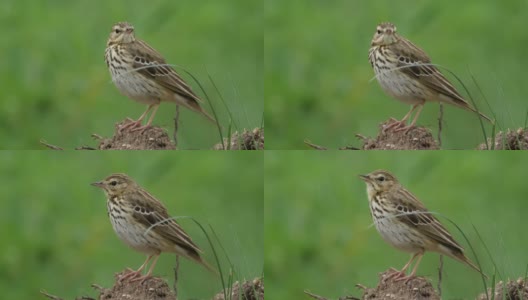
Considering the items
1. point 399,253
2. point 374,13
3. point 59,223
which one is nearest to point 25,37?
point 59,223

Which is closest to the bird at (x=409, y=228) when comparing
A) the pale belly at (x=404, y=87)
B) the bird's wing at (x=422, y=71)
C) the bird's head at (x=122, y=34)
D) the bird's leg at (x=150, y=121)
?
the pale belly at (x=404, y=87)

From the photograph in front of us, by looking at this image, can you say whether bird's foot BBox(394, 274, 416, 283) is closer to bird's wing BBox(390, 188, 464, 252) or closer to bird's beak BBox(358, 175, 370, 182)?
bird's wing BBox(390, 188, 464, 252)

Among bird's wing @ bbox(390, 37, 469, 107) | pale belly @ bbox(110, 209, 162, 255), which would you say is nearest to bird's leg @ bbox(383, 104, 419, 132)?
bird's wing @ bbox(390, 37, 469, 107)

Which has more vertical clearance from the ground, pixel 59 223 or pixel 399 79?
pixel 399 79

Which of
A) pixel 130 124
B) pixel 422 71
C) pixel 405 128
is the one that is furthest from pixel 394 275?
pixel 130 124

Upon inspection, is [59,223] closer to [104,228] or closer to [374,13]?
[104,228]

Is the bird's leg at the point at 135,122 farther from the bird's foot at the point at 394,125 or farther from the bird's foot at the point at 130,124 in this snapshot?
the bird's foot at the point at 394,125
